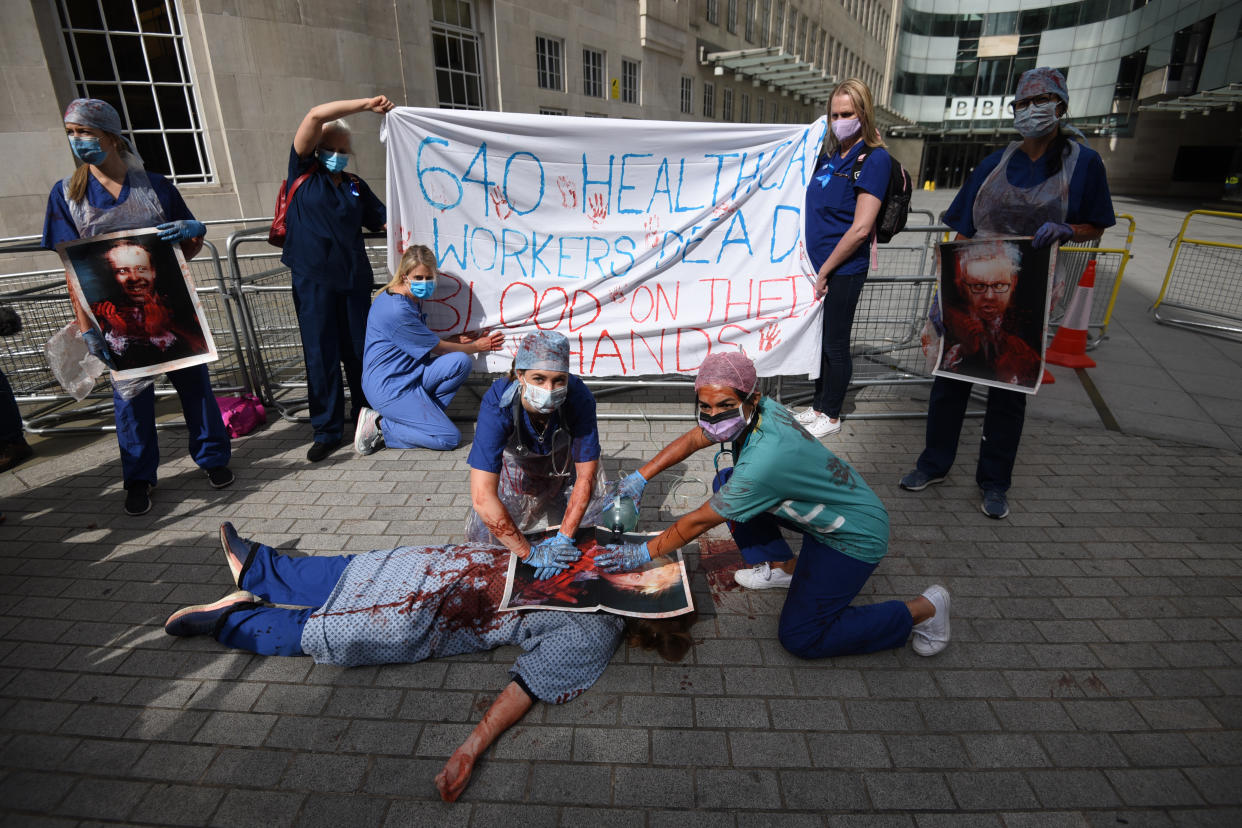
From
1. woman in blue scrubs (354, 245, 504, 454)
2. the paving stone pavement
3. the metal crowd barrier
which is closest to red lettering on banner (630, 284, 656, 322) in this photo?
woman in blue scrubs (354, 245, 504, 454)

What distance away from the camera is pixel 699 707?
8.25ft

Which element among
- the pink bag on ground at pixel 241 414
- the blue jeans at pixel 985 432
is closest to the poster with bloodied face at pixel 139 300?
the pink bag on ground at pixel 241 414

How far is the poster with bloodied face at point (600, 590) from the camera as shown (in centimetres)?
268

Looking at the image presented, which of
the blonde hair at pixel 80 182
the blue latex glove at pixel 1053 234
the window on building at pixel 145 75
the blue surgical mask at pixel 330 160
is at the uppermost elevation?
the window on building at pixel 145 75

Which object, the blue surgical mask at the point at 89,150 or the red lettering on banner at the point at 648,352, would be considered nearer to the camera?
the blue surgical mask at the point at 89,150

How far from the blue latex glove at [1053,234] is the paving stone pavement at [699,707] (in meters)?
1.58

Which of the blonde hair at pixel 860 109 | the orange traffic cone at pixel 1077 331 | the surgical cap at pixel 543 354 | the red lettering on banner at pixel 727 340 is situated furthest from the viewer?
the orange traffic cone at pixel 1077 331

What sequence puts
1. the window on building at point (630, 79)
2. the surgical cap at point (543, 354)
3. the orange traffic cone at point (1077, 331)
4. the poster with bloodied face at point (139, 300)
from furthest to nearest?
the window on building at point (630, 79) → the orange traffic cone at point (1077, 331) → the poster with bloodied face at point (139, 300) → the surgical cap at point (543, 354)

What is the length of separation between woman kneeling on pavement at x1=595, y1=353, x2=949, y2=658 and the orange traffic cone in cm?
515

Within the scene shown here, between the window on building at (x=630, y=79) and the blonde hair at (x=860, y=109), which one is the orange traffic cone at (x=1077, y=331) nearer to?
the blonde hair at (x=860, y=109)

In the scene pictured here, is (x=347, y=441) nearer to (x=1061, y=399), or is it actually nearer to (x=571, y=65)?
(x=1061, y=399)

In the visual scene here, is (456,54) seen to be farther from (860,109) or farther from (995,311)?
(995,311)

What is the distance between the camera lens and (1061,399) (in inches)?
227

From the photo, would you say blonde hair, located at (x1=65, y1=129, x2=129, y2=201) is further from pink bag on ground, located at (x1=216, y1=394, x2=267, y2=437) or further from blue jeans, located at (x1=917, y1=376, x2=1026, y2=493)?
blue jeans, located at (x1=917, y1=376, x2=1026, y2=493)
